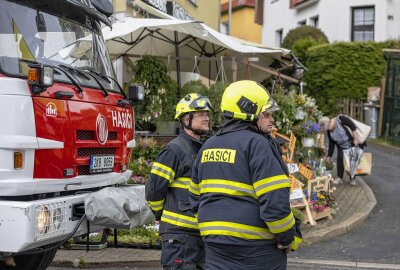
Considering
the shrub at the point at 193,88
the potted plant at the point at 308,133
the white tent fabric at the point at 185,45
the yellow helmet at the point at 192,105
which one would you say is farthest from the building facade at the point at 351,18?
the yellow helmet at the point at 192,105

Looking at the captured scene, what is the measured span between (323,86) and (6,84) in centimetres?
1856

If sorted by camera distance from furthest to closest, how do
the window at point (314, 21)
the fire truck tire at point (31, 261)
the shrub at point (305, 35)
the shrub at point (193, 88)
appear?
the window at point (314, 21), the shrub at point (305, 35), the shrub at point (193, 88), the fire truck tire at point (31, 261)

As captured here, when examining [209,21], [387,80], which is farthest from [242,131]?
[209,21]

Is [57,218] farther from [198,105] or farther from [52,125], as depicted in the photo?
[198,105]

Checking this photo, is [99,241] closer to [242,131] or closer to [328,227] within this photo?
[242,131]

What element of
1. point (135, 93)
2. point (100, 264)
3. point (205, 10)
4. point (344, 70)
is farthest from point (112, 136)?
point (344, 70)

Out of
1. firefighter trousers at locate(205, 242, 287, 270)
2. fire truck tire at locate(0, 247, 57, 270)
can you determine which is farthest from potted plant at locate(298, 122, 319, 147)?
firefighter trousers at locate(205, 242, 287, 270)

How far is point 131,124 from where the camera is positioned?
618cm

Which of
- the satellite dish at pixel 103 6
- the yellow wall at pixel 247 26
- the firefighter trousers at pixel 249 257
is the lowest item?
the firefighter trousers at pixel 249 257

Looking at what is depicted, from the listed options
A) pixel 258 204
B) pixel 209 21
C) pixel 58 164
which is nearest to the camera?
pixel 258 204

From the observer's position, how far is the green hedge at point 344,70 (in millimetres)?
21359

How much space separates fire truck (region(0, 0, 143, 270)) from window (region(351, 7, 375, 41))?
21.1m

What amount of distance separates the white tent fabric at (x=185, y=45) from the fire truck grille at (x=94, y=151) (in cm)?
401

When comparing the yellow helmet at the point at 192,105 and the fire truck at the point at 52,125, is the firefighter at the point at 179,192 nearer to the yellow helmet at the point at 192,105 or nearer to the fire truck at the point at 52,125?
the yellow helmet at the point at 192,105
